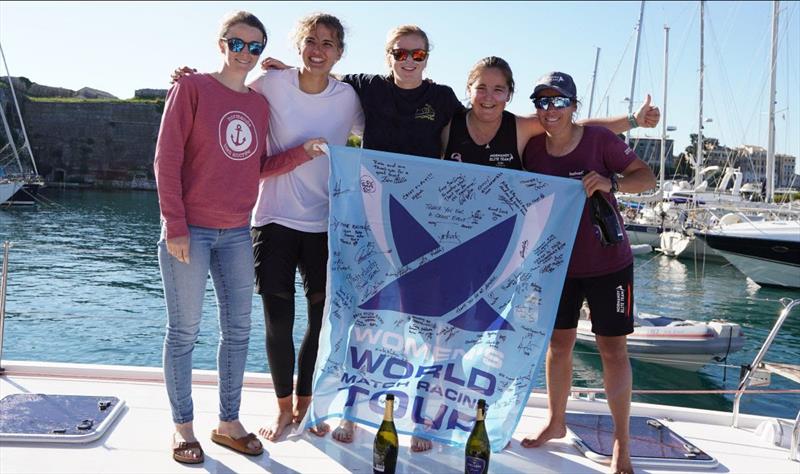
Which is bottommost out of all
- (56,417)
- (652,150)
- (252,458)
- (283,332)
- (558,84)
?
(252,458)

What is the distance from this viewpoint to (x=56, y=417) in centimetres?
344

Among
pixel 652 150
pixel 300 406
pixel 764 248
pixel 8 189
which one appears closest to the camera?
pixel 300 406

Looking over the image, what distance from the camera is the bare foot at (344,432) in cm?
350

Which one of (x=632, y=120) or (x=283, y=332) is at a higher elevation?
(x=632, y=120)

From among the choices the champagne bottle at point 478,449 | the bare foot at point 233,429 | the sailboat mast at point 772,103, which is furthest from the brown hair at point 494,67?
the sailboat mast at point 772,103

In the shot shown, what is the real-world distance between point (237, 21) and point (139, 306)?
546 inches

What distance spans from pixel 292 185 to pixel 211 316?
37.5 feet

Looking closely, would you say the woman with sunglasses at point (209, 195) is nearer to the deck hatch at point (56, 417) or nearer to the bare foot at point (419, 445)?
the deck hatch at point (56, 417)

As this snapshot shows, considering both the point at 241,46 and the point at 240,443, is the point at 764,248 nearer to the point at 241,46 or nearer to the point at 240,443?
the point at 240,443

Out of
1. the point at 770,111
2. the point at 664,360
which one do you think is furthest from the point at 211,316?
the point at 770,111

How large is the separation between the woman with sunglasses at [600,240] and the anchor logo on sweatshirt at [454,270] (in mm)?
264

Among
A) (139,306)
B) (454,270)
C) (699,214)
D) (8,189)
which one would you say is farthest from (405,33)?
(8,189)

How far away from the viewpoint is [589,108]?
1547 inches

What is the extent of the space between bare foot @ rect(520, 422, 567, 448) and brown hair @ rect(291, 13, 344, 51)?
221 cm
